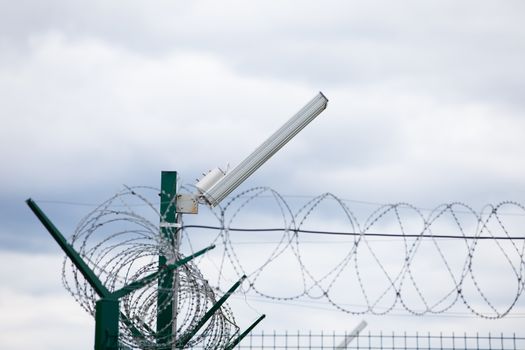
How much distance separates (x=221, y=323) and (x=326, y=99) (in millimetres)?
4482

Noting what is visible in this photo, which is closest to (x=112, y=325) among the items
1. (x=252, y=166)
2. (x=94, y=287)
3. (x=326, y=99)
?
(x=94, y=287)

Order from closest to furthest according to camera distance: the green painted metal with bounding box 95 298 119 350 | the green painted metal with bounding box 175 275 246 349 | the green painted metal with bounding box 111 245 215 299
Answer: the green painted metal with bounding box 95 298 119 350 < the green painted metal with bounding box 111 245 215 299 < the green painted metal with bounding box 175 275 246 349

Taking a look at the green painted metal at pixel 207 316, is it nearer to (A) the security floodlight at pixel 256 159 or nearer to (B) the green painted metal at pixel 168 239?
(B) the green painted metal at pixel 168 239

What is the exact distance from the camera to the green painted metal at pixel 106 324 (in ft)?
59.5

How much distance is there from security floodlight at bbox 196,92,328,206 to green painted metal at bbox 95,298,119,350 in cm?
268

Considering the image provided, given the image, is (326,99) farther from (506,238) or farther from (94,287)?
(94,287)

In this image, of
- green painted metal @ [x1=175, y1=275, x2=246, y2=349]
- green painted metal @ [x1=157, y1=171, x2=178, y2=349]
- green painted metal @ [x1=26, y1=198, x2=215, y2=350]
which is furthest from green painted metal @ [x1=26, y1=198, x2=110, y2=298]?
green painted metal @ [x1=175, y1=275, x2=246, y2=349]

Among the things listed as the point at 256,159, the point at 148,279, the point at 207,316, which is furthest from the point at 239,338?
the point at 256,159

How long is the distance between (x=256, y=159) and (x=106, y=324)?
4.05 meters

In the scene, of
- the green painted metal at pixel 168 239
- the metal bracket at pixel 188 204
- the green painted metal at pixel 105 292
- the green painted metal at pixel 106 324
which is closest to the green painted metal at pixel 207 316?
the green painted metal at pixel 168 239

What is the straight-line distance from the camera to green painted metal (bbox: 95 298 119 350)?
59.5 ft

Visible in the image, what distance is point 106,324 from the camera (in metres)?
18.2

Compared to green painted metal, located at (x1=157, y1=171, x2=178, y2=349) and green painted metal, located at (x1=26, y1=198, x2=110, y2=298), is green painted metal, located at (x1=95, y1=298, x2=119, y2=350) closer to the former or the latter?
green painted metal, located at (x1=26, y1=198, x2=110, y2=298)

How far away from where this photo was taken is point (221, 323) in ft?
63.8
